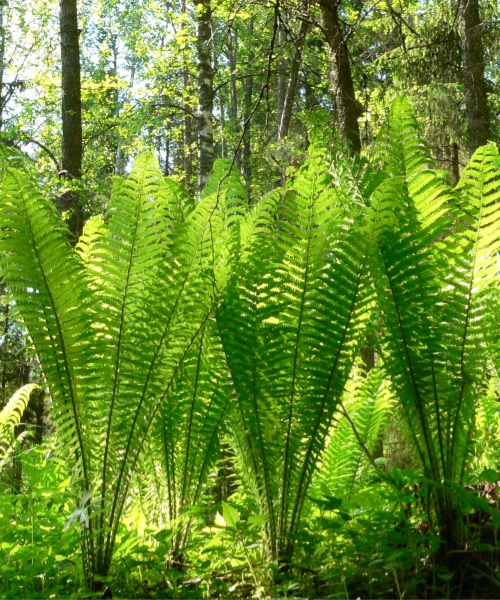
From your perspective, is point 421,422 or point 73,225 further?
point 73,225

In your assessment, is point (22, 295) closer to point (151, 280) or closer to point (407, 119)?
point (151, 280)

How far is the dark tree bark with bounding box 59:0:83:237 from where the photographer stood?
21.3ft

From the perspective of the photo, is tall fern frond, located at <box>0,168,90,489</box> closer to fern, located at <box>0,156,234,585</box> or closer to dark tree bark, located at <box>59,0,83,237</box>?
fern, located at <box>0,156,234,585</box>

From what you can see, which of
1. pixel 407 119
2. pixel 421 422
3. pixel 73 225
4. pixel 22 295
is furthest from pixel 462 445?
pixel 73 225

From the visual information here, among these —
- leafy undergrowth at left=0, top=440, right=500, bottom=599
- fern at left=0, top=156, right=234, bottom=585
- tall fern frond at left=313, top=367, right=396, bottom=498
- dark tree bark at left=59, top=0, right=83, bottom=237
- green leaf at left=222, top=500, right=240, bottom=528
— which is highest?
dark tree bark at left=59, top=0, right=83, bottom=237

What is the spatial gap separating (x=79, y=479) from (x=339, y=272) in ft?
3.16

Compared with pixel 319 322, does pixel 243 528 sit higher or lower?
lower

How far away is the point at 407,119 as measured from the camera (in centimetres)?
194

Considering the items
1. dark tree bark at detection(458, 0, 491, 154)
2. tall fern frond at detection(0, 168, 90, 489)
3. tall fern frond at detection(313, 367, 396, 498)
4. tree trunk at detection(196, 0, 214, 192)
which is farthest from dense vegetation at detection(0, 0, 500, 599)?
tree trunk at detection(196, 0, 214, 192)

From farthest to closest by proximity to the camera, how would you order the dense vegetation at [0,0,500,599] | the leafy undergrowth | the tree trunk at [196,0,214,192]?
the tree trunk at [196,0,214,192]
the dense vegetation at [0,0,500,599]
the leafy undergrowth

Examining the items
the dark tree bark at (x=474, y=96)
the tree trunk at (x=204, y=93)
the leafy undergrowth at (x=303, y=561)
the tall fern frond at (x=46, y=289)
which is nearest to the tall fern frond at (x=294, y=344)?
the leafy undergrowth at (x=303, y=561)

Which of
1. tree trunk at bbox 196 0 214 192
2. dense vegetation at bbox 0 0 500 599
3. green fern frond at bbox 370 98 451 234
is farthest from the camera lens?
tree trunk at bbox 196 0 214 192

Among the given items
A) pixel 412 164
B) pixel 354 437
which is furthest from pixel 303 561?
pixel 412 164

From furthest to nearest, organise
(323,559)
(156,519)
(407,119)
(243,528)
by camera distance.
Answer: (156,519) → (407,119) → (323,559) → (243,528)
